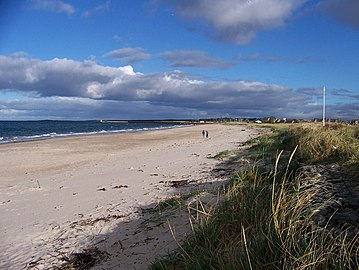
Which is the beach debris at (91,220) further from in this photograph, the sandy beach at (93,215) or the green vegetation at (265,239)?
the green vegetation at (265,239)

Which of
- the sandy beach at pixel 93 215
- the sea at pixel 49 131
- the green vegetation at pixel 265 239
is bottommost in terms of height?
the sea at pixel 49 131

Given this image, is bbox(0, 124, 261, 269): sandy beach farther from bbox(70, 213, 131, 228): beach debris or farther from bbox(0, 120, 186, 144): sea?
bbox(0, 120, 186, 144): sea

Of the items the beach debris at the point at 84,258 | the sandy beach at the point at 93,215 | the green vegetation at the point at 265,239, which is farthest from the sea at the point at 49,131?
the green vegetation at the point at 265,239

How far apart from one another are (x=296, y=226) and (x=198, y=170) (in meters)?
7.47

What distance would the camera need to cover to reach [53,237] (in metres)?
5.35

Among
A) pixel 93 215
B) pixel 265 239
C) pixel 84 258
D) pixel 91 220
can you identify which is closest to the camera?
pixel 265 239

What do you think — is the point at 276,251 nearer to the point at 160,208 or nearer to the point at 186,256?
the point at 186,256

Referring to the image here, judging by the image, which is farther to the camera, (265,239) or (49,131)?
(49,131)

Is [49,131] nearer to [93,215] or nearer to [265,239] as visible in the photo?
[93,215]

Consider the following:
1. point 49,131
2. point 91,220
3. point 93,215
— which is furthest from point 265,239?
point 49,131

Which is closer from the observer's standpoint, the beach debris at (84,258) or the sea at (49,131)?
Result: the beach debris at (84,258)

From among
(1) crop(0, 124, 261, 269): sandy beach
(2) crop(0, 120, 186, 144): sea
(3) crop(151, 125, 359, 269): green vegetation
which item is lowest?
(2) crop(0, 120, 186, 144): sea

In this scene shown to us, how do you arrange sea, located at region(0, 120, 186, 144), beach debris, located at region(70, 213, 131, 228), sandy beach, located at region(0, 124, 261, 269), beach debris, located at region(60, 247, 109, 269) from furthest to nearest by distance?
sea, located at region(0, 120, 186, 144) < beach debris, located at region(70, 213, 131, 228) < sandy beach, located at region(0, 124, 261, 269) < beach debris, located at region(60, 247, 109, 269)

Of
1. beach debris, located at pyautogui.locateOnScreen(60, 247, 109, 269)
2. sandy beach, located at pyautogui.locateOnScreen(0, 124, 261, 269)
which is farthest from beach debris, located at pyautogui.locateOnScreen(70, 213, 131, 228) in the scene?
beach debris, located at pyautogui.locateOnScreen(60, 247, 109, 269)
